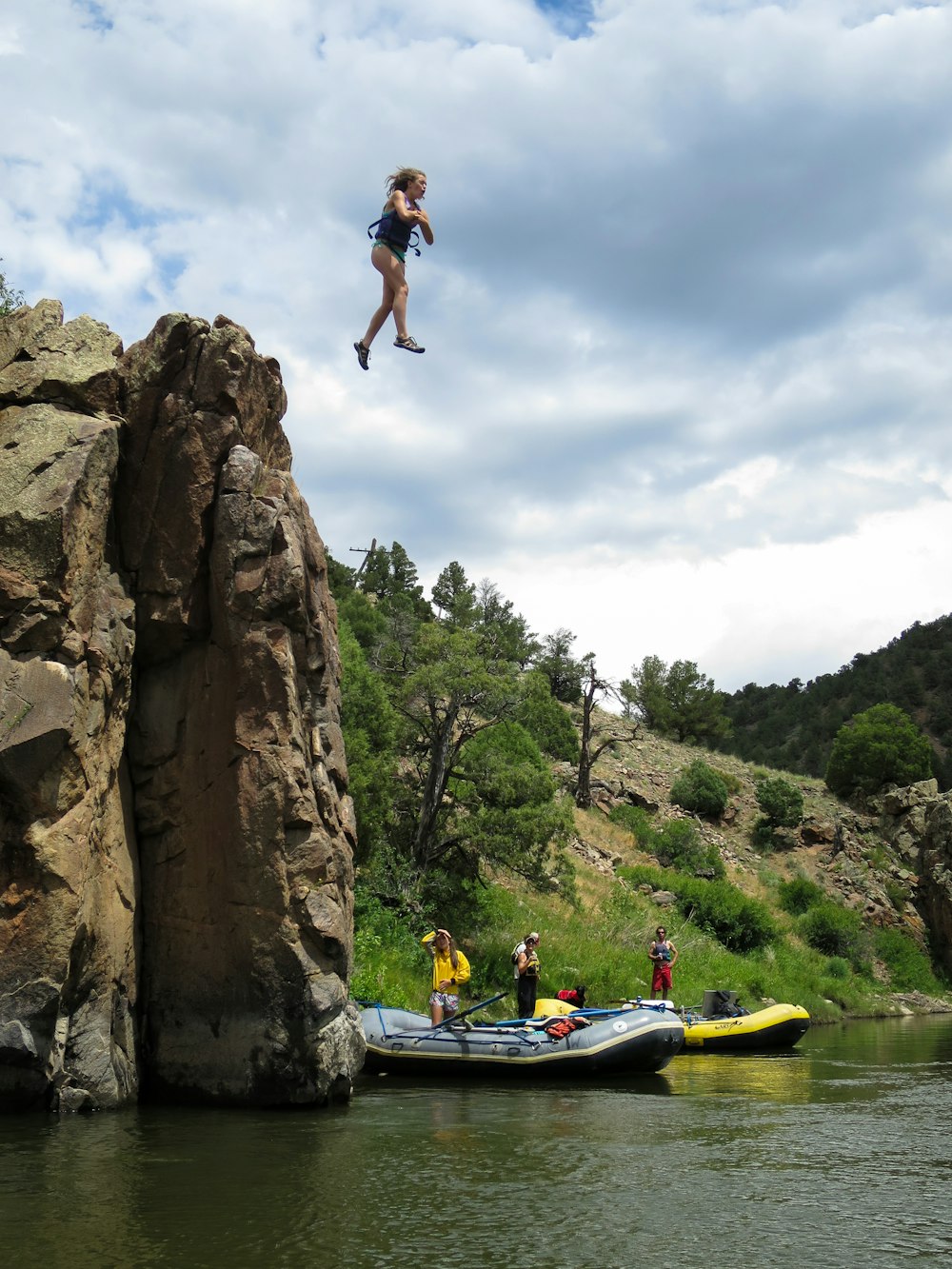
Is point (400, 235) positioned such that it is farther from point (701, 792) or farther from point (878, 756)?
point (878, 756)

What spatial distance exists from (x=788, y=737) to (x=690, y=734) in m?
16.9

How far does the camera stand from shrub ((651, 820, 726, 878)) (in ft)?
142

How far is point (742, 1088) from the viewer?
56.8 feet

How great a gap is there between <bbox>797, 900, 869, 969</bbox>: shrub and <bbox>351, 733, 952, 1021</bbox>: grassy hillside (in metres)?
0.13

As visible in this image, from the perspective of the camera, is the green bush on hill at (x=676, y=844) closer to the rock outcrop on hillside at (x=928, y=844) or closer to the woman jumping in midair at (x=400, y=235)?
the rock outcrop on hillside at (x=928, y=844)

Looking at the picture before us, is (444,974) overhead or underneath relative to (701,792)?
underneath

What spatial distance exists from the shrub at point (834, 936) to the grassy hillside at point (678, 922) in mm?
133

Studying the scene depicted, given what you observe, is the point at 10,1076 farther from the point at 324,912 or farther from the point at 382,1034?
the point at 382,1034

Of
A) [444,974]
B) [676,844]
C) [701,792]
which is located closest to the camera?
[444,974]

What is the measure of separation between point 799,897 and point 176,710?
108 feet

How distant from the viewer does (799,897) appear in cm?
4238

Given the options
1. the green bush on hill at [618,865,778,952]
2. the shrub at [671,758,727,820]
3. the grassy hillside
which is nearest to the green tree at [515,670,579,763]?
the grassy hillside

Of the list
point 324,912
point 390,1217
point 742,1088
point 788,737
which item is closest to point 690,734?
point 788,737

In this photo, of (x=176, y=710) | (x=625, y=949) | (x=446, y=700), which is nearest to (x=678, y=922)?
(x=625, y=949)
